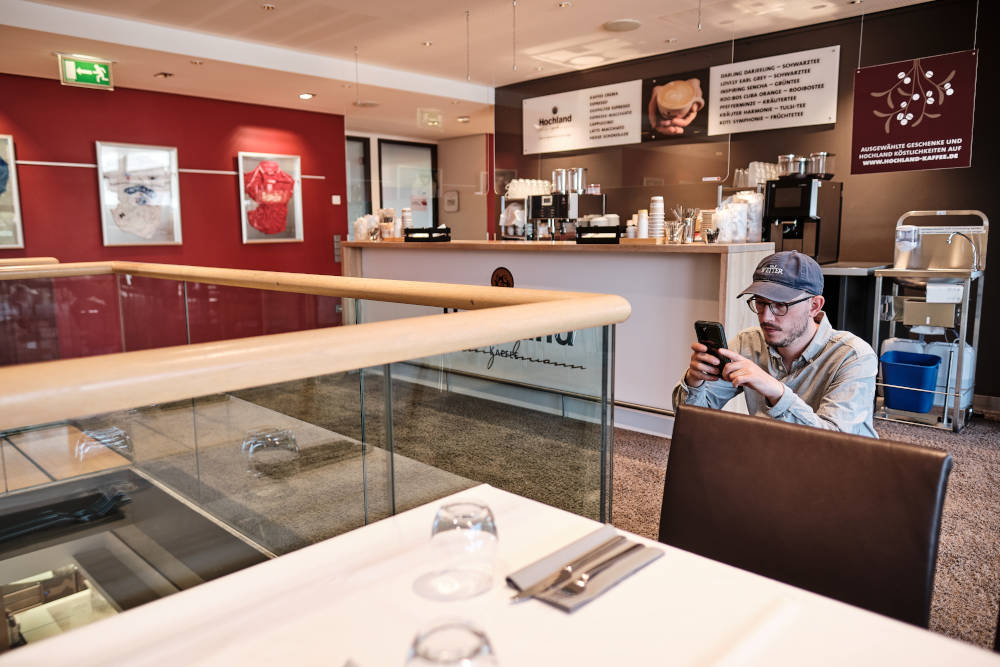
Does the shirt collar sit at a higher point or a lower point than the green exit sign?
lower

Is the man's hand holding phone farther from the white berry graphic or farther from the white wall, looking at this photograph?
the white wall

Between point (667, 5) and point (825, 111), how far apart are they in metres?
1.58

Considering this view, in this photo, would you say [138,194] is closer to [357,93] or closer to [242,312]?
[357,93]

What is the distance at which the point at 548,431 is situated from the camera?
235cm

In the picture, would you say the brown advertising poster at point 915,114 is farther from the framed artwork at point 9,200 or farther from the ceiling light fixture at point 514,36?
the framed artwork at point 9,200

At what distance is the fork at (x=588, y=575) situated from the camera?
845 mm

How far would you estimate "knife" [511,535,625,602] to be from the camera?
837 millimetres

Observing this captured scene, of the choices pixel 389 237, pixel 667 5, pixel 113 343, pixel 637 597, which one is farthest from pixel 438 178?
pixel 637 597

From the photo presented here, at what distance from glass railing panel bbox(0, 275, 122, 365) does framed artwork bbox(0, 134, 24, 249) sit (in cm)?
349

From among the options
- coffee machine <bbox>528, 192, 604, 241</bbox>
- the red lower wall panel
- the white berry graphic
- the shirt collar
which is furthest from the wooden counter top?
the red lower wall panel

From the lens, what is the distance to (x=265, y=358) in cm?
86

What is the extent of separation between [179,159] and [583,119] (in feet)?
14.5

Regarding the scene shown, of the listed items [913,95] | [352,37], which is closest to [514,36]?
[352,37]

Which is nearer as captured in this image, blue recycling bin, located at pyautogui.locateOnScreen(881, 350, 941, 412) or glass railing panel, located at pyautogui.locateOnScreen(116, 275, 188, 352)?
glass railing panel, located at pyautogui.locateOnScreen(116, 275, 188, 352)
